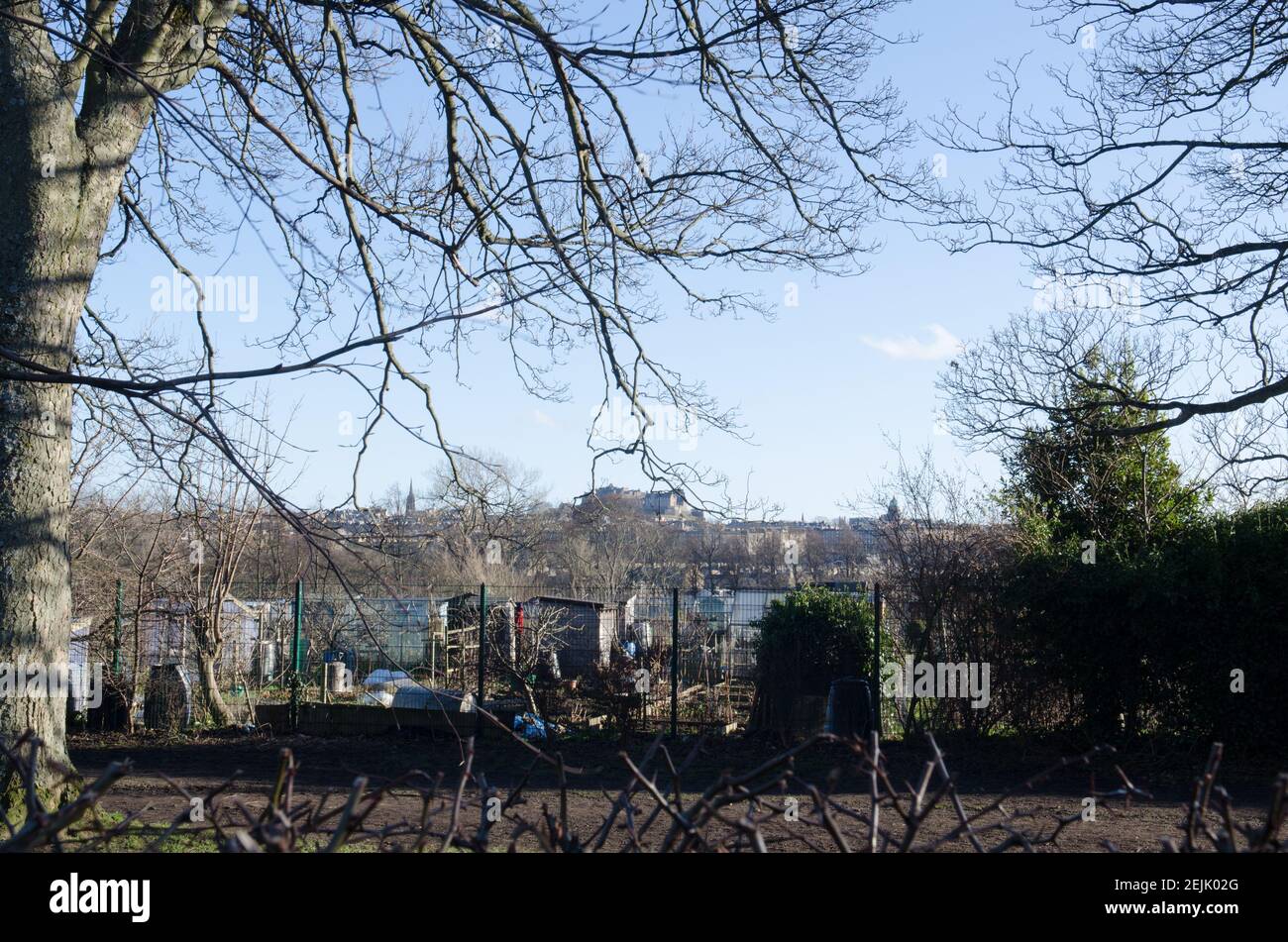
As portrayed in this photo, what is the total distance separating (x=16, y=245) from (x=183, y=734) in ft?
29.0

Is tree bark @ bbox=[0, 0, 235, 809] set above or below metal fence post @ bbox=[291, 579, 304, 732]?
above

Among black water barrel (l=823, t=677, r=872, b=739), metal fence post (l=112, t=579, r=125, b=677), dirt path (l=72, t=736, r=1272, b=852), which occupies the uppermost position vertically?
metal fence post (l=112, t=579, r=125, b=677)

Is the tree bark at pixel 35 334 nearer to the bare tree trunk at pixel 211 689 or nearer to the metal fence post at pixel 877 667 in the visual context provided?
the bare tree trunk at pixel 211 689

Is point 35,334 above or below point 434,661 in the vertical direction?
above

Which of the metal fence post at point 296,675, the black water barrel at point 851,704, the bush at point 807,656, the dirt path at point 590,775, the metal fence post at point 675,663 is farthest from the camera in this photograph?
the metal fence post at point 296,675

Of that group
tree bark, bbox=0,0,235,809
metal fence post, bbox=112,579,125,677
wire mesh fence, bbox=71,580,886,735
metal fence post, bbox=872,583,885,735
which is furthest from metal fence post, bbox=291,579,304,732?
metal fence post, bbox=872,583,885,735

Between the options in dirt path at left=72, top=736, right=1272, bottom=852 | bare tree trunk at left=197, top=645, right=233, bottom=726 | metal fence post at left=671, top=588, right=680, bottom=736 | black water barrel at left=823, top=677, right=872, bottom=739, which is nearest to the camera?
dirt path at left=72, top=736, right=1272, bottom=852

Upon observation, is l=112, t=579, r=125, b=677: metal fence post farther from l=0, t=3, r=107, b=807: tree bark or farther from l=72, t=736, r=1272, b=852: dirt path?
l=0, t=3, r=107, b=807: tree bark

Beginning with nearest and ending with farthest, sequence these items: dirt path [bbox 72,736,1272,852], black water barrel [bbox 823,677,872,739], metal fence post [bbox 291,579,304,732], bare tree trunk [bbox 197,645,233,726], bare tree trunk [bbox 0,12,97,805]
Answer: bare tree trunk [bbox 0,12,97,805]
dirt path [bbox 72,736,1272,852]
black water barrel [bbox 823,677,872,739]
metal fence post [bbox 291,579,304,732]
bare tree trunk [bbox 197,645,233,726]

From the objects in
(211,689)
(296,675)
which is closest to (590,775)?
(296,675)

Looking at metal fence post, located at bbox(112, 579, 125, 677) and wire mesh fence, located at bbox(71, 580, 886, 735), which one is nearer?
wire mesh fence, located at bbox(71, 580, 886, 735)

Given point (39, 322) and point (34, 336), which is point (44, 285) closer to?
point (39, 322)

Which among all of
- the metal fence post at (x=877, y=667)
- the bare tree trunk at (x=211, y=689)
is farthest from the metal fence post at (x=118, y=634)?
the metal fence post at (x=877, y=667)
